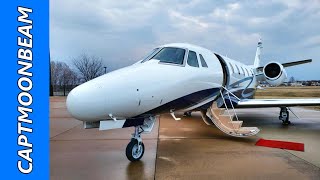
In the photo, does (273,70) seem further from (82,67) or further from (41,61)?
(82,67)

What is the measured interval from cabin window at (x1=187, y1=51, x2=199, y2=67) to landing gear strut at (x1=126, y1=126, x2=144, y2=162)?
2.12m

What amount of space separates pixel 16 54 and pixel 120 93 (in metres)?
2.94

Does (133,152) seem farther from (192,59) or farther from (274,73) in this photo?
(274,73)

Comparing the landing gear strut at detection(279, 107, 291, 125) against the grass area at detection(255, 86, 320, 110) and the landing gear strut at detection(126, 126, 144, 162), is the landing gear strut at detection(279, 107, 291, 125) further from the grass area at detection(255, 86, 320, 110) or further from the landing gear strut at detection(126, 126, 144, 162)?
the grass area at detection(255, 86, 320, 110)

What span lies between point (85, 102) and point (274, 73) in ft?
39.7

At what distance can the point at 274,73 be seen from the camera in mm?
14578

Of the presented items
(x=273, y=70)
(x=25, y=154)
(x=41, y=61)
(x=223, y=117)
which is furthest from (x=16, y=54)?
(x=273, y=70)

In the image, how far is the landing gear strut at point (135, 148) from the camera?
6062 mm

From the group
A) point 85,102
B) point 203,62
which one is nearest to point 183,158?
point 203,62

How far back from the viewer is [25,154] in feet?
7.32

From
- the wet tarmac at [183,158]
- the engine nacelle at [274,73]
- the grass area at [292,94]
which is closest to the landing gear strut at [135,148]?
the wet tarmac at [183,158]

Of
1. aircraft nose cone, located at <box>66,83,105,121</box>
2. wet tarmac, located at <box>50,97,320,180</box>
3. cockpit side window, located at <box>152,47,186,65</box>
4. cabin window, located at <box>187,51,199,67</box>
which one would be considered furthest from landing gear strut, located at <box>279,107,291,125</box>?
aircraft nose cone, located at <box>66,83,105,121</box>

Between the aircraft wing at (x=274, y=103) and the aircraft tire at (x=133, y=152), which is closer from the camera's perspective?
the aircraft tire at (x=133, y=152)

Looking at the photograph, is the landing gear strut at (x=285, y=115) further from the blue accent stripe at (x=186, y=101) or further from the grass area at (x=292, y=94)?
the grass area at (x=292, y=94)
